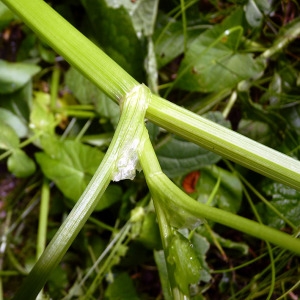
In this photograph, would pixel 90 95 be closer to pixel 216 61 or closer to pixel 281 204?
pixel 216 61

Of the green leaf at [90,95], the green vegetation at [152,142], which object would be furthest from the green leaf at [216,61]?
the green leaf at [90,95]

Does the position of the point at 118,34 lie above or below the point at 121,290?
above

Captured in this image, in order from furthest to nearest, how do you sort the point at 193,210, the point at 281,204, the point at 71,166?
the point at 71,166
the point at 281,204
the point at 193,210

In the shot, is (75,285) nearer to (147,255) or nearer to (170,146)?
(147,255)

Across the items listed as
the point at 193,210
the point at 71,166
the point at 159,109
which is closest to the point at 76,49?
the point at 159,109

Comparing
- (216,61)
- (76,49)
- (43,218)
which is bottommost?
(43,218)

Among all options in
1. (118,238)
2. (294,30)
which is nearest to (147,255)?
(118,238)

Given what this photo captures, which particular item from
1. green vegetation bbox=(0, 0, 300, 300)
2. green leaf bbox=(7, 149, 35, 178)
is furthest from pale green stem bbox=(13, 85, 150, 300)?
green leaf bbox=(7, 149, 35, 178)

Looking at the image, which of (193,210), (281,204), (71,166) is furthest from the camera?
(71,166)

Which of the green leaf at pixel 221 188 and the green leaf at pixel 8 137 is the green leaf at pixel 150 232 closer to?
the green leaf at pixel 221 188
